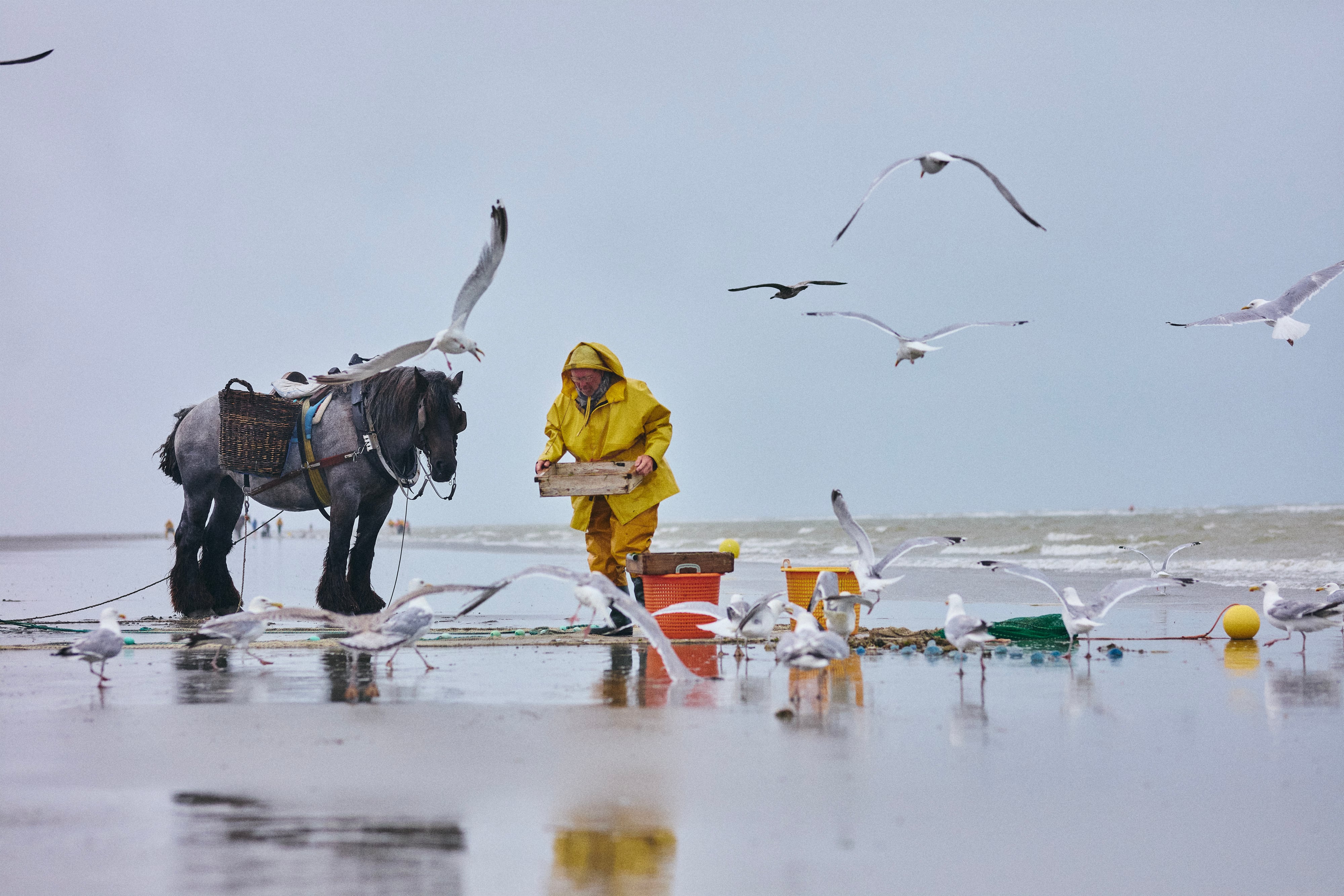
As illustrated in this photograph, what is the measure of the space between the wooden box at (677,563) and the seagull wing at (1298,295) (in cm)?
Answer: 491

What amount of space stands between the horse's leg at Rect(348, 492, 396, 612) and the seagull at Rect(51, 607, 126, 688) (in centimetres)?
326

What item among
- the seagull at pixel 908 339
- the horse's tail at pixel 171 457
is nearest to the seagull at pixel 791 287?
the seagull at pixel 908 339

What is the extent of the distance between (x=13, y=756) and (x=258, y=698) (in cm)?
140

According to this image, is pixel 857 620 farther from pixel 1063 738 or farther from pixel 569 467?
pixel 1063 738

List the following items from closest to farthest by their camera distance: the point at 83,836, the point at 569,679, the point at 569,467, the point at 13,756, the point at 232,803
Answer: the point at 83,836, the point at 232,803, the point at 13,756, the point at 569,679, the point at 569,467

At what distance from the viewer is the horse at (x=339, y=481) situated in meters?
8.95

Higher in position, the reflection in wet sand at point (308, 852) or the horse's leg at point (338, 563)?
the horse's leg at point (338, 563)

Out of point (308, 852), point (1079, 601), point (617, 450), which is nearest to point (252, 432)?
point (617, 450)

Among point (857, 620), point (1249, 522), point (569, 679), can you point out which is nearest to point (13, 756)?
point (569, 679)

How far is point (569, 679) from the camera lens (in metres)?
6.17

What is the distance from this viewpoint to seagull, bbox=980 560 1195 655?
6.76 meters

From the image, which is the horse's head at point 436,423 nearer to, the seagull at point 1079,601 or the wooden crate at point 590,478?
the wooden crate at point 590,478

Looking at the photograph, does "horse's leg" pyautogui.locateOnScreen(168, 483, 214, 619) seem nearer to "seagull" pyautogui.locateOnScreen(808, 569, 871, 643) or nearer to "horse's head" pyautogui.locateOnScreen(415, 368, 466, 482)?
"horse's head" pyautogui.locateOnScreen(415, 368, 466, 482)

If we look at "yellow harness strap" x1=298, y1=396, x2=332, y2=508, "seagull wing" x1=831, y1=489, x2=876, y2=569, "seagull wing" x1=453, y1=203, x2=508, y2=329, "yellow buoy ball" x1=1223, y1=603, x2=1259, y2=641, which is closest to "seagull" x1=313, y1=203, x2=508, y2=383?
"seagull wing" x1=453, y1=203, x2=508, y2=329
